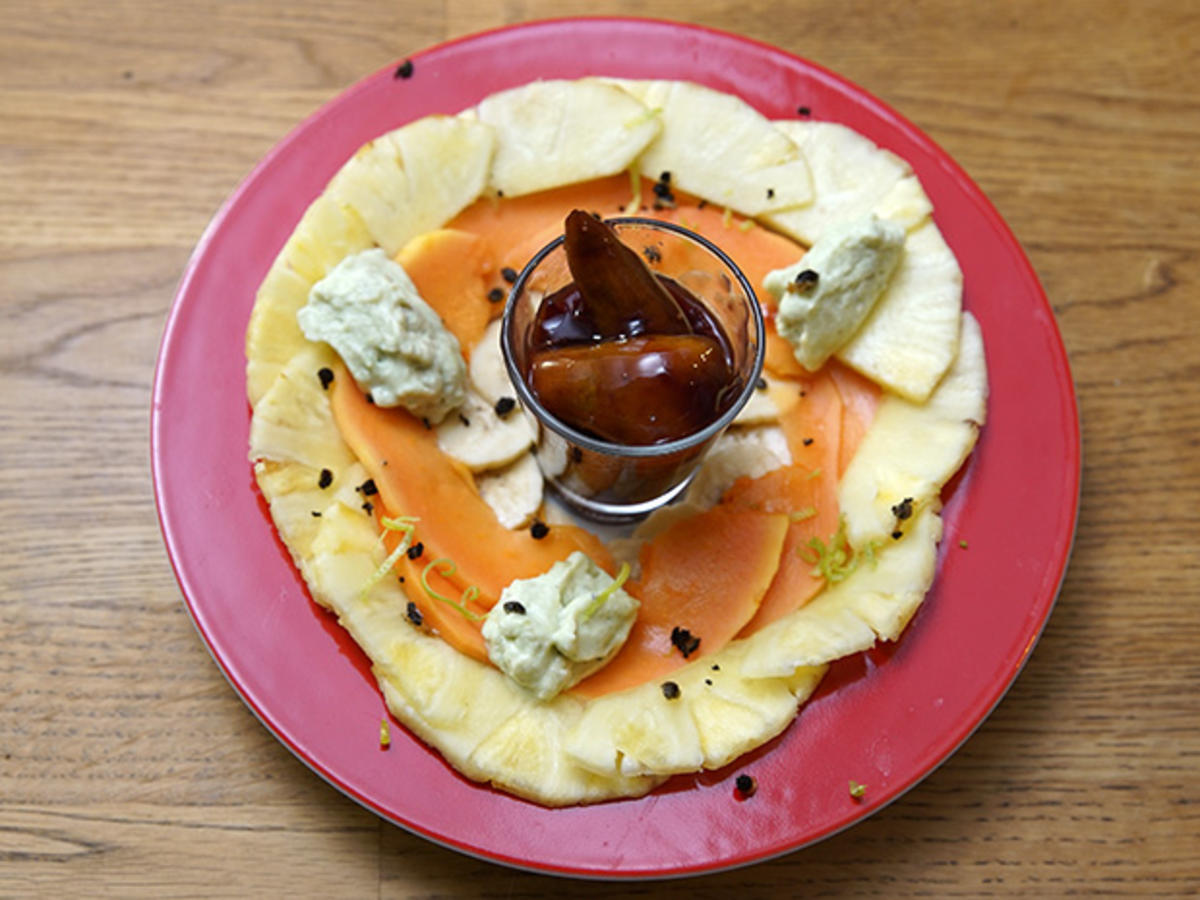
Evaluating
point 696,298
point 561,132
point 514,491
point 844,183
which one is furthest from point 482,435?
point 844,183

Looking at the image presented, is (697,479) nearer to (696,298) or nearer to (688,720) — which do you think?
(696,298)

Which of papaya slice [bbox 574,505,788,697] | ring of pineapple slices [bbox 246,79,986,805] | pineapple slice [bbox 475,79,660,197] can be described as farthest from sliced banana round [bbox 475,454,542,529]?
pineapple slice [bbox 475,79,660,197]

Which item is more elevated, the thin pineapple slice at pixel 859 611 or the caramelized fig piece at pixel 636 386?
the caramelized fig piece at pixel 636 386

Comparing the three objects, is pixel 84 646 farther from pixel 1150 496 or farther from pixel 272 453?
pixel 1150 496

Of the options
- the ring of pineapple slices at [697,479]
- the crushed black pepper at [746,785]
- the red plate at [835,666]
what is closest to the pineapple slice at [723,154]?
the ring of pineapple slices at [697,479]

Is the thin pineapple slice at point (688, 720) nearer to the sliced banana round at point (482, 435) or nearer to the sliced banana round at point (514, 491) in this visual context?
the sliced banana round at point (514, 491)

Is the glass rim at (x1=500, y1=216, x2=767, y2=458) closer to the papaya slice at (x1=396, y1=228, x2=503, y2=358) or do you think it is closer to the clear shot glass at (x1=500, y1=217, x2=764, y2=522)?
the clear shot glass at (x1=500, y1=217, x2=764, y2=522)
